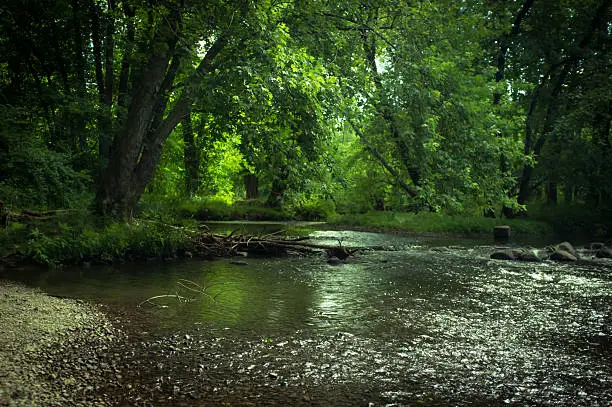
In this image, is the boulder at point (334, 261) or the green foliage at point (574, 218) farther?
the green foliage at point (574, 218)

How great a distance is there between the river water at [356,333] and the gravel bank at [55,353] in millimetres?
308

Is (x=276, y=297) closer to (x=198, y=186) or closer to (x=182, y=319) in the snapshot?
(x=182, y=319)

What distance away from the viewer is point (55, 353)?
6.10m

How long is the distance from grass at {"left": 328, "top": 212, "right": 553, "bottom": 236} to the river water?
14.0 meters

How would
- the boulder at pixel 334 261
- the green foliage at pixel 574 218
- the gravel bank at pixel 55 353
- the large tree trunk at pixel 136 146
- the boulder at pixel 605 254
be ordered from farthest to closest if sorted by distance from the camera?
1. the green foliage at pixel 574 218
2. the boulder at pixel 605 254
3. the large tree trunk at pixel 136 146
4. the boulder at pixel 334 261
5. the gravel bank at pixel 55 353

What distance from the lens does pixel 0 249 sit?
487 inches

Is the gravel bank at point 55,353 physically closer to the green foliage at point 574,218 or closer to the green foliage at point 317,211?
the green foliage at point 317,211

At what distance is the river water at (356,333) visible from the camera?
5.18 meters

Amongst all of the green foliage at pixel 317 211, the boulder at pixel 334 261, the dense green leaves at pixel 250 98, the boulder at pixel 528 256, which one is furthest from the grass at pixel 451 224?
the boulder at pixel 334 261

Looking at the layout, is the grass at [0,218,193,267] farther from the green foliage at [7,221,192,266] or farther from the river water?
the river water

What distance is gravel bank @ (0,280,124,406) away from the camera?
4.85 meters

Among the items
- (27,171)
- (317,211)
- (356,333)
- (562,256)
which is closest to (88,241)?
(27,171)

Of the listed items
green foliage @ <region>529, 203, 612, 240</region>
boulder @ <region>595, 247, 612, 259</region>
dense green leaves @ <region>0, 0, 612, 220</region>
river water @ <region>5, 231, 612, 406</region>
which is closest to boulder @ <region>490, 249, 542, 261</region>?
dense green leaves @ <region>0, 0, 612, 220</region>

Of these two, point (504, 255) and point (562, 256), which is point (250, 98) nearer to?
point (504, 255)
